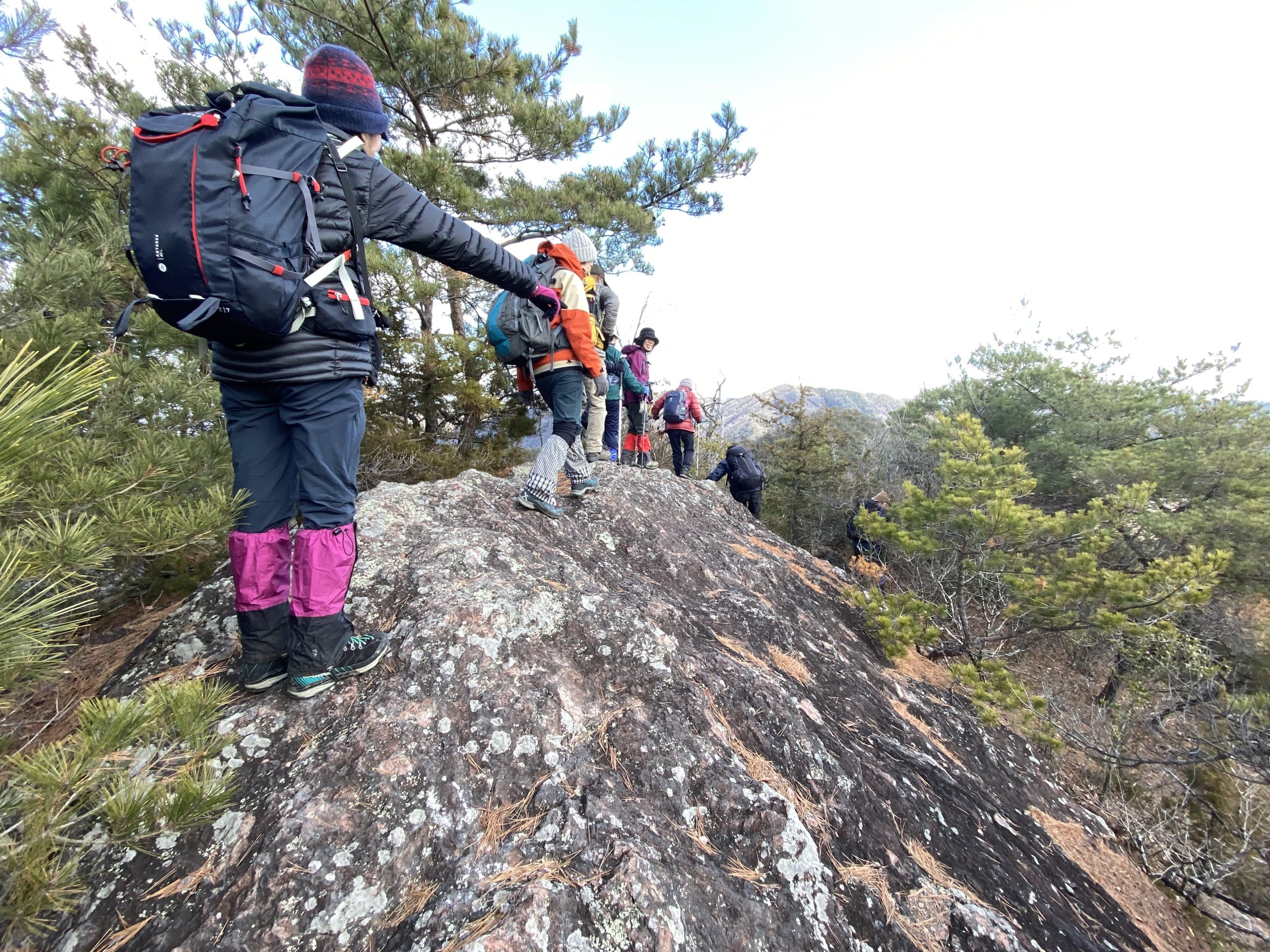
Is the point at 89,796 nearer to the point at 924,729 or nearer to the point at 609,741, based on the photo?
the point at 609,741

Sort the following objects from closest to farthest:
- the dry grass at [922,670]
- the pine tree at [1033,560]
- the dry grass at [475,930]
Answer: the dry grass at [475,930]
the pine tree at [1033,560]
the dry grass at [922,670]

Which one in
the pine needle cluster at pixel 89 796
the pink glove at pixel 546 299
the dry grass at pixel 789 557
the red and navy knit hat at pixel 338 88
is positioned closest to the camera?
the pine needle cluster at pixel 89 796

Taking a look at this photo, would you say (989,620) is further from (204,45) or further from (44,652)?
(204,45)

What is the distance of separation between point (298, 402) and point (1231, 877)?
8441 millimetres

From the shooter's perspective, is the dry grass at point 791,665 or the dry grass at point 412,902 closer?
the dry grass at point 412,902

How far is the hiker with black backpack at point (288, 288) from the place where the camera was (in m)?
1.40

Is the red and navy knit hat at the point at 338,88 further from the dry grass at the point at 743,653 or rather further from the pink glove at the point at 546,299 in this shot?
the dry grass at the point at 743,653

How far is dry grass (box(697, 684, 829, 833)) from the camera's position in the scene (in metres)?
1.86

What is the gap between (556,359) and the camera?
3514mm

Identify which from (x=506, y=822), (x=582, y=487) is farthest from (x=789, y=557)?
(x=506, y=822)

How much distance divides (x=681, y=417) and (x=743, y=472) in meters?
1.60

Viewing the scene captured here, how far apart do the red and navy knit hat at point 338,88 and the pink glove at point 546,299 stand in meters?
0.91

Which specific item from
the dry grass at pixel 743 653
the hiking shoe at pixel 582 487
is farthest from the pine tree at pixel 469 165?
the dry grass at pixel 743 653

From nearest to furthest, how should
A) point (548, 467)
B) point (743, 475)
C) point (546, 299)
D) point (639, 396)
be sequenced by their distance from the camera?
point (546, 299), point (548, 467), point (639, 396), point (743, 475)
